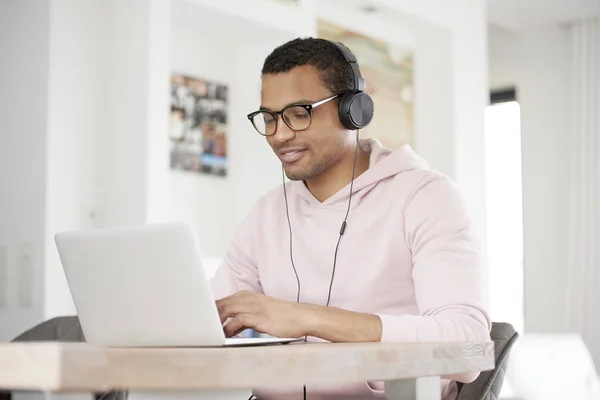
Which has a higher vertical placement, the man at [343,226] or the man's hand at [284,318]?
the man at [343,226]

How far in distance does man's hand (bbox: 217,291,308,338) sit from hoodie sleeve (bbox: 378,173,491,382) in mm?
175

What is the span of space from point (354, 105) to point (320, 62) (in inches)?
4.7

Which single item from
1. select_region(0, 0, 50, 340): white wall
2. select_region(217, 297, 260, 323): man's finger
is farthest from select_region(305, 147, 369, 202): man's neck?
select_region(0, 0, 50, 340): white wall

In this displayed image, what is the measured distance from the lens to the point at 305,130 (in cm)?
185

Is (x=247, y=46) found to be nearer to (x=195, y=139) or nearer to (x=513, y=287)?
(x=195, y=139)

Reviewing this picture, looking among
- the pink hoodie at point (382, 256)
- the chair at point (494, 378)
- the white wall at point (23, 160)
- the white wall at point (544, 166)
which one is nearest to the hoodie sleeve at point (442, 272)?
the pink hoodie at point (382, 256)

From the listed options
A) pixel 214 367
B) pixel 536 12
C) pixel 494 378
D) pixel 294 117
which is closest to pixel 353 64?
pixel 294 117

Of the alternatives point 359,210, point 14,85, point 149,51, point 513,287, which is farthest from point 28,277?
point 513,287

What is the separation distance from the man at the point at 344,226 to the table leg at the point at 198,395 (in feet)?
1.49

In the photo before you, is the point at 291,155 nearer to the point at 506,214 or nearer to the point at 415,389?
the point at 415,389

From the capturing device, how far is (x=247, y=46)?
16.4ft

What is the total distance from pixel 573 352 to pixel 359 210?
238 cm

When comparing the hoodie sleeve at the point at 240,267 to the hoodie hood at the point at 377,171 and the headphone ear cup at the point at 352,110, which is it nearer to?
the hoodie hood at the point at 377,171

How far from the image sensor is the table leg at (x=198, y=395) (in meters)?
1.06
